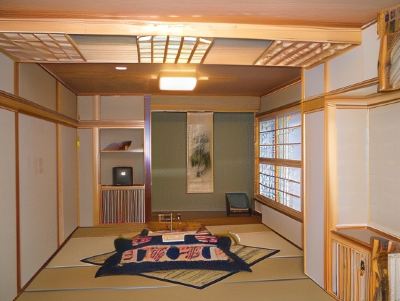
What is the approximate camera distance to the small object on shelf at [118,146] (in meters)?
7.26

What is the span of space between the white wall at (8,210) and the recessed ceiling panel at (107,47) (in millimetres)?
889

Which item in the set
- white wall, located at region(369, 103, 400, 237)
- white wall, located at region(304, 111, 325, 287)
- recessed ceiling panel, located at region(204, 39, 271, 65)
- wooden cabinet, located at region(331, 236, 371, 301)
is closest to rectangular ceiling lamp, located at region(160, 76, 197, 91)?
recessed ceiling panel, located at region(204, 39, 271, 65)

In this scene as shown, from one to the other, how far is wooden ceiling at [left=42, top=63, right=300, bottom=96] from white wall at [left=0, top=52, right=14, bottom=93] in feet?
3.66

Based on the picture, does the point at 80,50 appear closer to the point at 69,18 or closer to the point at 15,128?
the point at 69,18

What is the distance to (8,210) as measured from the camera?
11.5 ft

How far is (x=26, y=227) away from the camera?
4.00m

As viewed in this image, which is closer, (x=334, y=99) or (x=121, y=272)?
(x=334, y=99)

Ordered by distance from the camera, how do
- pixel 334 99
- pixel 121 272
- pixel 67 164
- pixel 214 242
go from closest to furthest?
pixel 334 99, pixel 121 272, pixel 214 242, pixel 67 164

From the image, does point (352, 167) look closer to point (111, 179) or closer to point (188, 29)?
point (188, 29)

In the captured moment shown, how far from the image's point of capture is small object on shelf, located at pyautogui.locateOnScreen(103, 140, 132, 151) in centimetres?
726

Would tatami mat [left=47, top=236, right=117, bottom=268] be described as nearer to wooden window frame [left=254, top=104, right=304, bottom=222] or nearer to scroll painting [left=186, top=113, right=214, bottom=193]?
wooden window frame [left=254, top=104, right=304, bottom=222]

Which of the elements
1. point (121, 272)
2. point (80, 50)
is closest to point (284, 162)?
point (121, 272)

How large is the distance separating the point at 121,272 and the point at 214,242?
1309 millimetres

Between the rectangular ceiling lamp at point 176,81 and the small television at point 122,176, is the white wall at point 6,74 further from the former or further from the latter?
the small television at point 122,176
